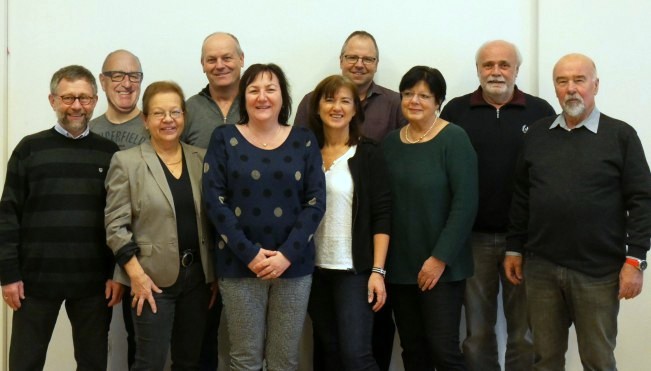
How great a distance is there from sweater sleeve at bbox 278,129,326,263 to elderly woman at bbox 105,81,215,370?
0.39m

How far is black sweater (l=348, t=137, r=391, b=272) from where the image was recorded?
7.85 ft

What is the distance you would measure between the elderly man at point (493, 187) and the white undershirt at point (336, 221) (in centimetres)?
78

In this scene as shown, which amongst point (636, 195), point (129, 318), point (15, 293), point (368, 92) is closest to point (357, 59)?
point (368, 92)

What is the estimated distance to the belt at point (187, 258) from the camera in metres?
2.38

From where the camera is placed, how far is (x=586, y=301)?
93.4 inches

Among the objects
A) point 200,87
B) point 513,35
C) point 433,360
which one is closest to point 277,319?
point 433,360

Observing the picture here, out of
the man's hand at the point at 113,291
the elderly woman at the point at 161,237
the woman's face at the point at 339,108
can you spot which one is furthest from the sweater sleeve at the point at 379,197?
the man's hand at the point at 113,291

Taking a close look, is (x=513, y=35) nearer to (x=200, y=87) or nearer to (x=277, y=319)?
(x=200, y=87)

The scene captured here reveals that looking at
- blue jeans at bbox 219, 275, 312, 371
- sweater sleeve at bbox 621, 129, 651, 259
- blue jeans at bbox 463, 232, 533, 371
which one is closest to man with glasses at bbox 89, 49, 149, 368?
blue jeans at bbox 219, 275, 312, 371

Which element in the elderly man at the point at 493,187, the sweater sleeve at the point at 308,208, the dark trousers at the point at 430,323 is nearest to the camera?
the sweater sleeve at the point at 308,208

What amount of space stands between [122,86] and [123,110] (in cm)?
11

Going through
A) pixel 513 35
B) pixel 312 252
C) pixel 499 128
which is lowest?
pixel 312 252

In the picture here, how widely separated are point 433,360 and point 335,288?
0.53 m

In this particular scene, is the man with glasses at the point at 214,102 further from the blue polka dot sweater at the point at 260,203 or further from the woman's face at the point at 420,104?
the woman's face at the point at 420,104
